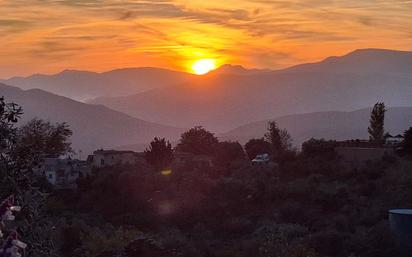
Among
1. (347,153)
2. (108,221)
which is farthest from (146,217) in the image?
(347,153)

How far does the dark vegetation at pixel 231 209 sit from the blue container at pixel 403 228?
0.95 feet

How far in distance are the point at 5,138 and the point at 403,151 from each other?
39193 mm

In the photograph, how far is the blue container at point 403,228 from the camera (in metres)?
20.5

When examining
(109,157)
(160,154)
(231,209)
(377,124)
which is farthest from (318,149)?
(109,157)

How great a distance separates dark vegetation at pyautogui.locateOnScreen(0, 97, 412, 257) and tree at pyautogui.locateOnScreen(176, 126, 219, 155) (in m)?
22.5

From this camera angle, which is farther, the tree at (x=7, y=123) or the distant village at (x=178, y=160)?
the distant village at (x=178, y=160)

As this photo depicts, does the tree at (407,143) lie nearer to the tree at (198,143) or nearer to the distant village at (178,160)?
the distant village at (178,160)

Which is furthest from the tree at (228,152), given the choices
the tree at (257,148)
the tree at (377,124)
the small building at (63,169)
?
the tree at (377,124)

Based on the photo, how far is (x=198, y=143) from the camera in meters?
76.1

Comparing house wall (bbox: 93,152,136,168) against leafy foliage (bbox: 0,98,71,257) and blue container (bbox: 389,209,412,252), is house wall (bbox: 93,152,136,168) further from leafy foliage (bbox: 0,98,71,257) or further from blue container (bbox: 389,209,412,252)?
leafy foliage (bbox: 0,98,71,257)

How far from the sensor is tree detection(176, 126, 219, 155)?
74.4m

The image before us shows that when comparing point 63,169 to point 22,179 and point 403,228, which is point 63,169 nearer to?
point 403,228

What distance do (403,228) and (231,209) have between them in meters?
14.0

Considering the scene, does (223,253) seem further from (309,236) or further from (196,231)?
(196,231)
